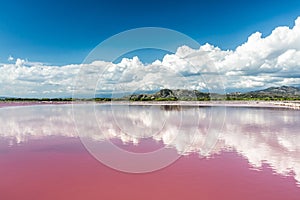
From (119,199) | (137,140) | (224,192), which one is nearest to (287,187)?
(224,192)

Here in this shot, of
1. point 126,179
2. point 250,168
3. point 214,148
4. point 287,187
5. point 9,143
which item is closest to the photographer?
point 287,187

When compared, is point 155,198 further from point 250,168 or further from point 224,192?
point 250,168

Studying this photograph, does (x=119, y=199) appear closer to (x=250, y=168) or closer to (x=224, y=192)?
(x=224, y=192)

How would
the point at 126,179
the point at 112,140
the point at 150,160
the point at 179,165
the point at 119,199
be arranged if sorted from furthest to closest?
1. the point at 112,140
2. the point at 150,160
3. the point at 179,165
4. the point at 126,179
5. the point at 119,199

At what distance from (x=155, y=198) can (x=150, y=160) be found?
3726 mm

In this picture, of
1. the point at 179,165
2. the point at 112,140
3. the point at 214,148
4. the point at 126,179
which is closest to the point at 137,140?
the point at 112,140

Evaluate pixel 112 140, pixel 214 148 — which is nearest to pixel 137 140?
pixel 112 140

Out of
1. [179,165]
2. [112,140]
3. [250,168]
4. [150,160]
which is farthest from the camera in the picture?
[112,140]

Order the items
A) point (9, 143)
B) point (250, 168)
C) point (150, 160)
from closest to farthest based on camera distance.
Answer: point (250, 168), point (150, 160), point (9, 143)

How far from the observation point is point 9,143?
13602 mm

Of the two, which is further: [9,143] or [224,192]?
[9,143]

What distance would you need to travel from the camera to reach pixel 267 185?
7.40 metres

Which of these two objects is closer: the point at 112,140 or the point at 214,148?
the point at 214,148

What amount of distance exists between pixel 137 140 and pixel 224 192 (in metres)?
7.99
